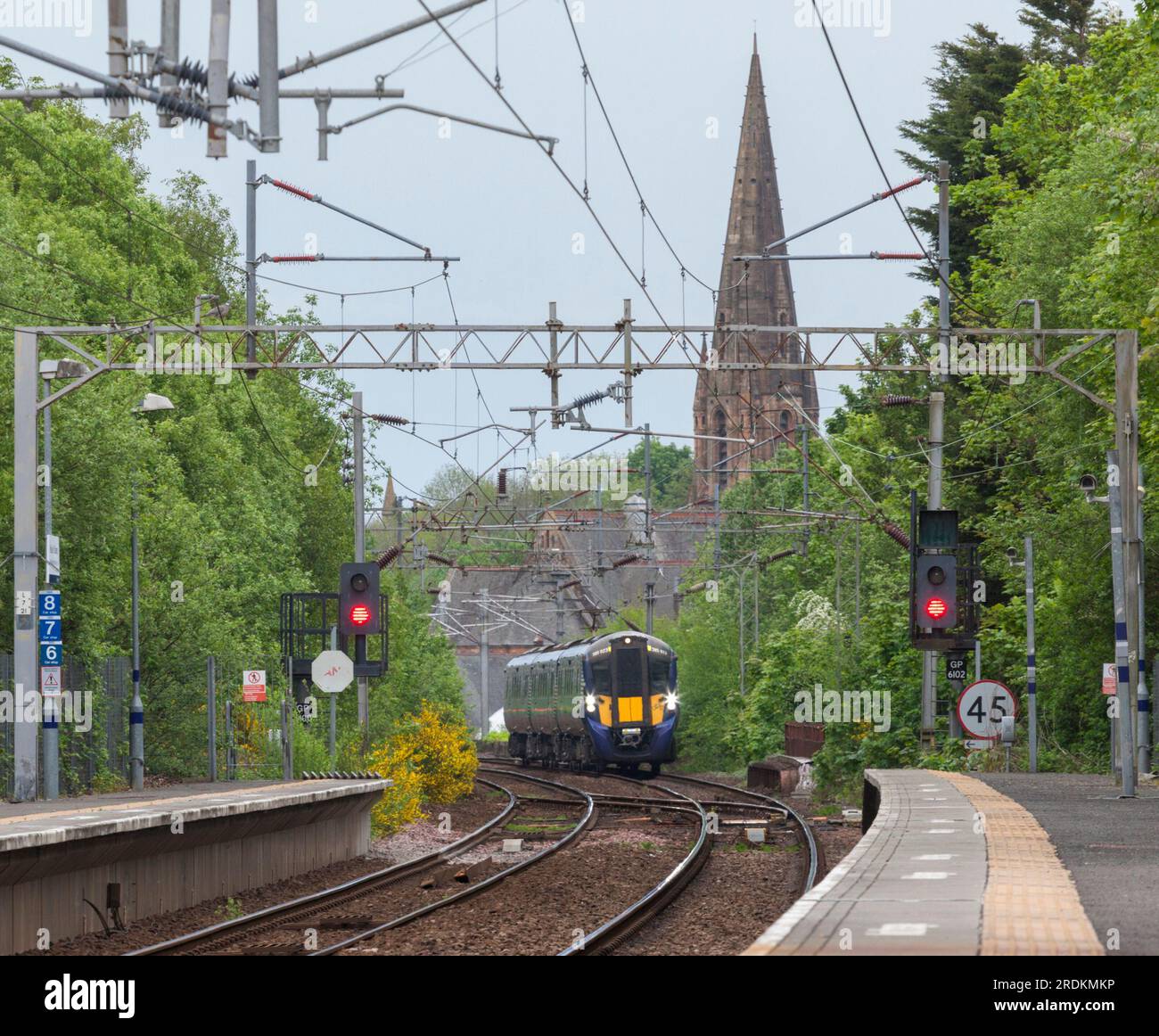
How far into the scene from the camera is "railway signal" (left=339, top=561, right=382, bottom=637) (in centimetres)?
2575

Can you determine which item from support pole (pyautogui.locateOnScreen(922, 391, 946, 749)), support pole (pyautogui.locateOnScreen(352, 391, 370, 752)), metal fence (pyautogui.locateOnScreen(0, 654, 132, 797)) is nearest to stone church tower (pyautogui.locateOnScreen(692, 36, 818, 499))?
support pole (pyautogui.locateOnScreen(352, 391, 370, 752))

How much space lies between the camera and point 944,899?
38.2 ft

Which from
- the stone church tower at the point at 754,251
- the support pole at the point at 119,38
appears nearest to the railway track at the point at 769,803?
the support pole at the point at 119,38

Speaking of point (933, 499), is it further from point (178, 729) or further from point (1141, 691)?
point (178, 729)

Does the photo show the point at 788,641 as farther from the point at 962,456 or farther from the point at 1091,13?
the point at 1091,13

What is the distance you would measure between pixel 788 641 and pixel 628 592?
222 ft

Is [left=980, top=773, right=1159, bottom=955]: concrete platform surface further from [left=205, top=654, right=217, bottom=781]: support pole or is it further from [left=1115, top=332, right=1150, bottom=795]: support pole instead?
[left=205, top=654, right=217, bottom=781]: support pole

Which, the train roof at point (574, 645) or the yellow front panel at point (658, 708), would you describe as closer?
the train roof at point (574, 645)

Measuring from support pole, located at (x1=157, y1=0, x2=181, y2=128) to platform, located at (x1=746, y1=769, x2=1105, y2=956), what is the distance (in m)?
6.80

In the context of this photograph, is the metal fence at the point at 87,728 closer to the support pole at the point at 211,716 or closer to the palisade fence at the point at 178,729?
the palisade fence at the point at 178,729

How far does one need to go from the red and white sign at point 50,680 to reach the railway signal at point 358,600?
3.60 meters

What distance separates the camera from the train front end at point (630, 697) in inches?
1964
